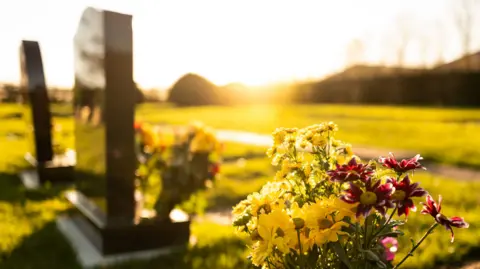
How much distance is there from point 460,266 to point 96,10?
389cm

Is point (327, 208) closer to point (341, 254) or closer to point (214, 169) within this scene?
point (341, 254)

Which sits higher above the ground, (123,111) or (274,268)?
(123,111)

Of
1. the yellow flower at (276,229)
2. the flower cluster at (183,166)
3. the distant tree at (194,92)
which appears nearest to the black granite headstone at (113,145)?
the flower cluster at (183,166)

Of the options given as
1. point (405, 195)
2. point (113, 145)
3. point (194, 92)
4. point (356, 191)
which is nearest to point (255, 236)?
point (356, 191)

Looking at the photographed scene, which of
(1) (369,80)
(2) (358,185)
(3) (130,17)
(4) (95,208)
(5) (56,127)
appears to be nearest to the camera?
(2) (358,185)

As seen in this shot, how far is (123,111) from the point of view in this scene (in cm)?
383

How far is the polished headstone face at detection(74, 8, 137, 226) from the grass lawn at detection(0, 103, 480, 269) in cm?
61

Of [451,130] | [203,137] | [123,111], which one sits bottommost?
[451,130]

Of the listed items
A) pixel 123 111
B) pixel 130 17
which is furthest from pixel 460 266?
pixel 130 17

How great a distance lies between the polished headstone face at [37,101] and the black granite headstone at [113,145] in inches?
137

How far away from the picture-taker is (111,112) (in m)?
3.80

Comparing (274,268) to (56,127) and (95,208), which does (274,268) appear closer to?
(95,208)

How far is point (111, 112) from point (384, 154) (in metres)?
8.67

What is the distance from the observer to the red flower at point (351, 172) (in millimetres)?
1604
